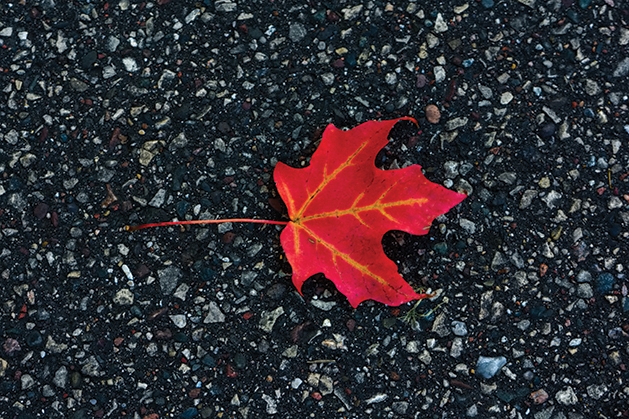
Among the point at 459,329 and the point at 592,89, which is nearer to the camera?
the point at 459,329

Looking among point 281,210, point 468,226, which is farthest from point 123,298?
point 468,226

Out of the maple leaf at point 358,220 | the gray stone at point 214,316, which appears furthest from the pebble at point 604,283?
the gray stone at point 214,316

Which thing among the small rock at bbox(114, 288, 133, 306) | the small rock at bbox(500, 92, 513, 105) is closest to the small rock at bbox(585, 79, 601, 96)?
the small rock at bbox(500, 92, 513, 105)

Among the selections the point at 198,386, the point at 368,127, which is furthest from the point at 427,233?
the point at 198,386

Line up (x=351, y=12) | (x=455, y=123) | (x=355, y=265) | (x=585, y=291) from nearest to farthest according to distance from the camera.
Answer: (x=355, y=265), (x=585, y=291), (x=455, y=123), (x=351, y=12)

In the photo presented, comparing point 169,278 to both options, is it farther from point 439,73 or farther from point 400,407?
point 439,73
